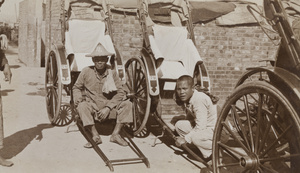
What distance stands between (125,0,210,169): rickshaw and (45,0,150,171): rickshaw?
432 mm

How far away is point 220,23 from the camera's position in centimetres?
748

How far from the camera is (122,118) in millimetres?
5113

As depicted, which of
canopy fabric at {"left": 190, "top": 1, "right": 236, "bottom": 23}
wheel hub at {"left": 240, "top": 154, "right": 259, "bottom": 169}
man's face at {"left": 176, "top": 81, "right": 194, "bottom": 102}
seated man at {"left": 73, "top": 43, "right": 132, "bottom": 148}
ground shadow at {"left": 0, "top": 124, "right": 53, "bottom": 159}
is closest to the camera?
wheel hub at {"left": 240, "top": 154, "right": 259, "bottom": 169}

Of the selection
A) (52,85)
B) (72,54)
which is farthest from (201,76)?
(52,85)

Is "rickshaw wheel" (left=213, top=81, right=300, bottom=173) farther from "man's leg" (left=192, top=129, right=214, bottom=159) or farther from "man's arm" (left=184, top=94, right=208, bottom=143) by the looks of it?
"man's arm" (left=184, top=94, right=208, bottom=143)

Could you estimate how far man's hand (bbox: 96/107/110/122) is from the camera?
16.5 ft

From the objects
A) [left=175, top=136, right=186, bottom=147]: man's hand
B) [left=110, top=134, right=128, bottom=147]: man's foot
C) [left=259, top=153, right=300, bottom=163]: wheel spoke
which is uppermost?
[left=259, top=153, right=300, bottom=163]: wheel spoke

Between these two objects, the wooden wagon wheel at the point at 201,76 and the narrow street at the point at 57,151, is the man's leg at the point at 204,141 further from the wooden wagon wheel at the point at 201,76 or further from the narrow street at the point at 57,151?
the wooden wagon wheel at the point at 201,76

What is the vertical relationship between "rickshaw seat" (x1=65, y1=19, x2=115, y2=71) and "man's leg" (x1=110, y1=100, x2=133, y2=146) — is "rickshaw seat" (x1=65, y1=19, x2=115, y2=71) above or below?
above

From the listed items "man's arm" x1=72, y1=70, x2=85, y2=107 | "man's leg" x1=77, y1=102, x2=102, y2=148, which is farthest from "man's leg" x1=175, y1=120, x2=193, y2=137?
"man's arm" x1=72, y1=70, x2=85, y2=107

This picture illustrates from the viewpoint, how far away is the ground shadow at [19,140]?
451 centimetres

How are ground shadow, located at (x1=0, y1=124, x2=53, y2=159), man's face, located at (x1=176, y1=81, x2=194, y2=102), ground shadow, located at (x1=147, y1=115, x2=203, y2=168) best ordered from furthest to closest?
1. ground shadow, located at (x1=147, y1=115, x2=203, y2=168)
2. ground shadow, located at (x1=0, y1=124, x2=53, y2=159)
3. man's face, located at (x1=176, y1=81, x2=194, y2=102)

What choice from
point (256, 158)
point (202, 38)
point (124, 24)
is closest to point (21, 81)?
point (124, 24)

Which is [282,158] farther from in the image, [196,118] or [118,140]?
[118,140]
